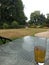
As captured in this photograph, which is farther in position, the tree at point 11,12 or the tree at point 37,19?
the tree at point 11,12

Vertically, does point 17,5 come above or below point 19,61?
above

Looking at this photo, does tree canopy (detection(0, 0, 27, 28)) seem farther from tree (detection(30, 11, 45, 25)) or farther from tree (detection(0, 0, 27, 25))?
tree (detection(30, 11, 45, 25))

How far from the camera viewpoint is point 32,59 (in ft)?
4.03

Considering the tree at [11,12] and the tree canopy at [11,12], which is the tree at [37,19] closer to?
the tree canopy at [11,12]

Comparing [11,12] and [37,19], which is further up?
[11,12]

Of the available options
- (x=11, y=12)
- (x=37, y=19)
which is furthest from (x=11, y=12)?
(x=37, y=19)

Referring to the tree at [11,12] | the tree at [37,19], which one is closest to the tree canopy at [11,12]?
the tree at [11,12]

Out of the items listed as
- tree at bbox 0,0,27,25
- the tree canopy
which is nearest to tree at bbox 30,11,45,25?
the tree canopy

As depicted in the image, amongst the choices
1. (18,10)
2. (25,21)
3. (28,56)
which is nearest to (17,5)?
(18,10)

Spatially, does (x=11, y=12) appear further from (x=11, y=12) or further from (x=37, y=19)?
(x=37, y=19)

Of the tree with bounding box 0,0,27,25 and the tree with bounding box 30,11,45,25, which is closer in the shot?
the tree with bounding box 30,11,45,25

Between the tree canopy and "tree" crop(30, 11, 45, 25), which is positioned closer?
"tree" crop(30, 11, 45, 25)

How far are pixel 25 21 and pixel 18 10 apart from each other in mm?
1809

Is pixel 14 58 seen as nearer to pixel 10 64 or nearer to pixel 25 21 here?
pixel 10 64
